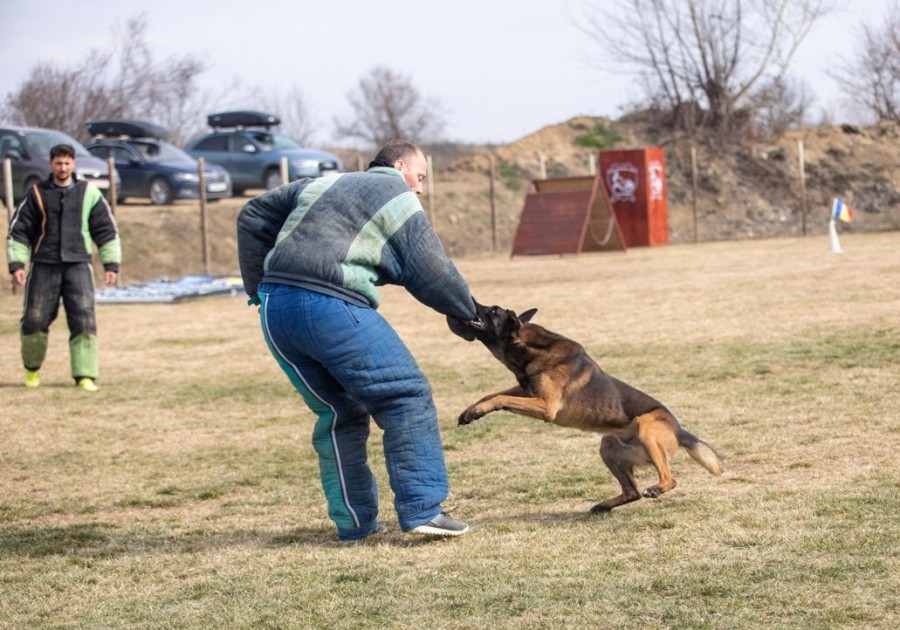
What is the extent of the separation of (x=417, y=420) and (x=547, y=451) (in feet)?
7.19

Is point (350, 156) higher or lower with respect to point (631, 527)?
higher

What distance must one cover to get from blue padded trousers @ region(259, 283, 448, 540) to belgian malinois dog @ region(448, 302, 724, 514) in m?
0.52

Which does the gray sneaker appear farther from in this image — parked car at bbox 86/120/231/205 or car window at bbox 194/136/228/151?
car window at bbox 194/136/228/151

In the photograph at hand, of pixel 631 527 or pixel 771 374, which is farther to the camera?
pixel 771 374

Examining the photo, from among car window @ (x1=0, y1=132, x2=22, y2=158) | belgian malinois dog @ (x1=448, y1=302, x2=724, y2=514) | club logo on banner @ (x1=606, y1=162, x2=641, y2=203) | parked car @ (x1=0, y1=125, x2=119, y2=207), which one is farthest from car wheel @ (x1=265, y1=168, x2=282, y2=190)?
belgian malinois dog @ (x1=448, y1=302, x2=724, y2=514)

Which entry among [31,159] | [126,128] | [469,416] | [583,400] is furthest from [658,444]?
[126,128]

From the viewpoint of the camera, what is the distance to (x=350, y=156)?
5012cm

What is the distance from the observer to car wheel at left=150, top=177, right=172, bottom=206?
87.0 feet

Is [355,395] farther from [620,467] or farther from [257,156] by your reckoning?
[257,156]

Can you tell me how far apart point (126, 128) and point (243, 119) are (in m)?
3.40

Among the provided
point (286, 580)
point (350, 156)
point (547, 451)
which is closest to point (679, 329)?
point (547, 451)

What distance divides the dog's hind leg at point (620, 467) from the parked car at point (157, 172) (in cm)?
2143

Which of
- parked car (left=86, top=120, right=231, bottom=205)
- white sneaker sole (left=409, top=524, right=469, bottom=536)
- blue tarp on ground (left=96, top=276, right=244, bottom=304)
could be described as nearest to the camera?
white sneaker sole (left=409, top=524, right=469, bottom=536)

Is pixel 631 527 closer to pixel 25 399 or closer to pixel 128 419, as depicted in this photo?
pixel 128 419
